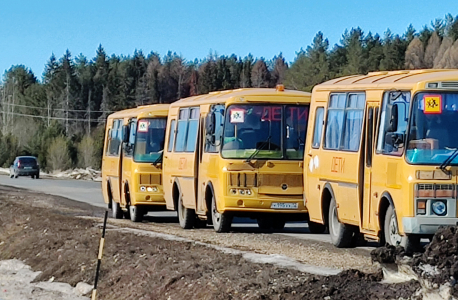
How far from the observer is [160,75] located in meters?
151

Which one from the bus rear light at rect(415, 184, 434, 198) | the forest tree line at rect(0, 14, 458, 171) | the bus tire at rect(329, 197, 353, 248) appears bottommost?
the bus tire at rect(329, 197, 353, 248)

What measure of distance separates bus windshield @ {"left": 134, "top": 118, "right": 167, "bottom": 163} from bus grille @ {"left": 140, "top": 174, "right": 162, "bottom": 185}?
0.37 metres

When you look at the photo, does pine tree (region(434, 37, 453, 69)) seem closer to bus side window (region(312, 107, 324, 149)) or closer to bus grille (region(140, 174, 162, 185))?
bus grille (region(140, 174, 162, 185))

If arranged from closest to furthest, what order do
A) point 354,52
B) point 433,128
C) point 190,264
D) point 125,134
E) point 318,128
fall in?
1. point 433,128
2. point 190,264
3. point 318,128
4. point 125,134
5. point 354,52

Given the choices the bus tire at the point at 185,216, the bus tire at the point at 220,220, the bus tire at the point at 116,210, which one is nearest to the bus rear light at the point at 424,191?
the bus tire at the point at 220,220

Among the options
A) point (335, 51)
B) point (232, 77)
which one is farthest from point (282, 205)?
point (232, 77)

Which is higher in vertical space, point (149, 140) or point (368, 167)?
point (149, 140)

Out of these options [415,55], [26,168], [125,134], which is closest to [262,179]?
[125,134]

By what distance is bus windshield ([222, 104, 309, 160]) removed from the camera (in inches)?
756

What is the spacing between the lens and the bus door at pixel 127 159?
2556 centimetres

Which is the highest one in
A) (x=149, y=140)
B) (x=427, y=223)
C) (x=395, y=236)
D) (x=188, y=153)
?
(x=149, y=140)

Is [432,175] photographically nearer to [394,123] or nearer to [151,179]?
[394,123]

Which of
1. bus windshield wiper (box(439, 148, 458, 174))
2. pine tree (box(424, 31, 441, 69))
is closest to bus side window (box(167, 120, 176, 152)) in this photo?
bus windshield wiper (box(439, 148, 458, 174))

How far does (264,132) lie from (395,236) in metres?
6.00
